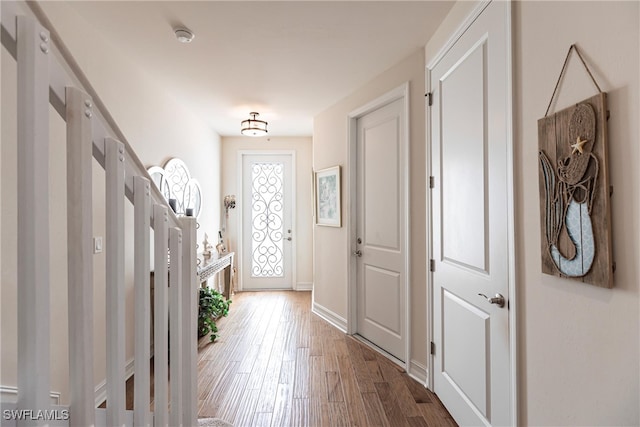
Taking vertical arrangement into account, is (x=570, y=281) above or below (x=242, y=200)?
below

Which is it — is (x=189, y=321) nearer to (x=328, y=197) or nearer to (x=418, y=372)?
(x=418, y=372)

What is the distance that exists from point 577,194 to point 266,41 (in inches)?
86.0

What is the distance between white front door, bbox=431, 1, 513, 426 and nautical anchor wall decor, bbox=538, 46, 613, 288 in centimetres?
24

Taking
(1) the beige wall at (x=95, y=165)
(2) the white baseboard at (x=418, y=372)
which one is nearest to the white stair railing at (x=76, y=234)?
(1) the beige wall at (x=95, y=165)

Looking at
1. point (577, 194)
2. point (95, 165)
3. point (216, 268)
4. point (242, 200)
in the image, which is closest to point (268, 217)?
point (242, 200)

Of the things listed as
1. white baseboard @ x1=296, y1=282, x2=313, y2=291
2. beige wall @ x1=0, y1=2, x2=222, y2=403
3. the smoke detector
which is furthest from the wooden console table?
the smoke detector

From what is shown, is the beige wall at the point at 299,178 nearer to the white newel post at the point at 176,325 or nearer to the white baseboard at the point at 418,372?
the white baseboard at the point at 418,372

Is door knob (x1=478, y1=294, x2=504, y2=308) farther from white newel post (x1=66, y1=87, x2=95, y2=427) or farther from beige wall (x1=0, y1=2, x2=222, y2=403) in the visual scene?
beige wall (x1=0, y1=2, x2=222, y2=403)

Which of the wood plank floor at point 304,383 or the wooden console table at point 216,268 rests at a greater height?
the wooden console table at point 216,268

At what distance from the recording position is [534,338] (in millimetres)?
1322

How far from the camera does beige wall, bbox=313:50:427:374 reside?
8.23ft

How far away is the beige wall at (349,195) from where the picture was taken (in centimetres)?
251

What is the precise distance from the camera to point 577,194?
107 centimetres

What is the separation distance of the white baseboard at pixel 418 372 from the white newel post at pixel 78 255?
2.19m
